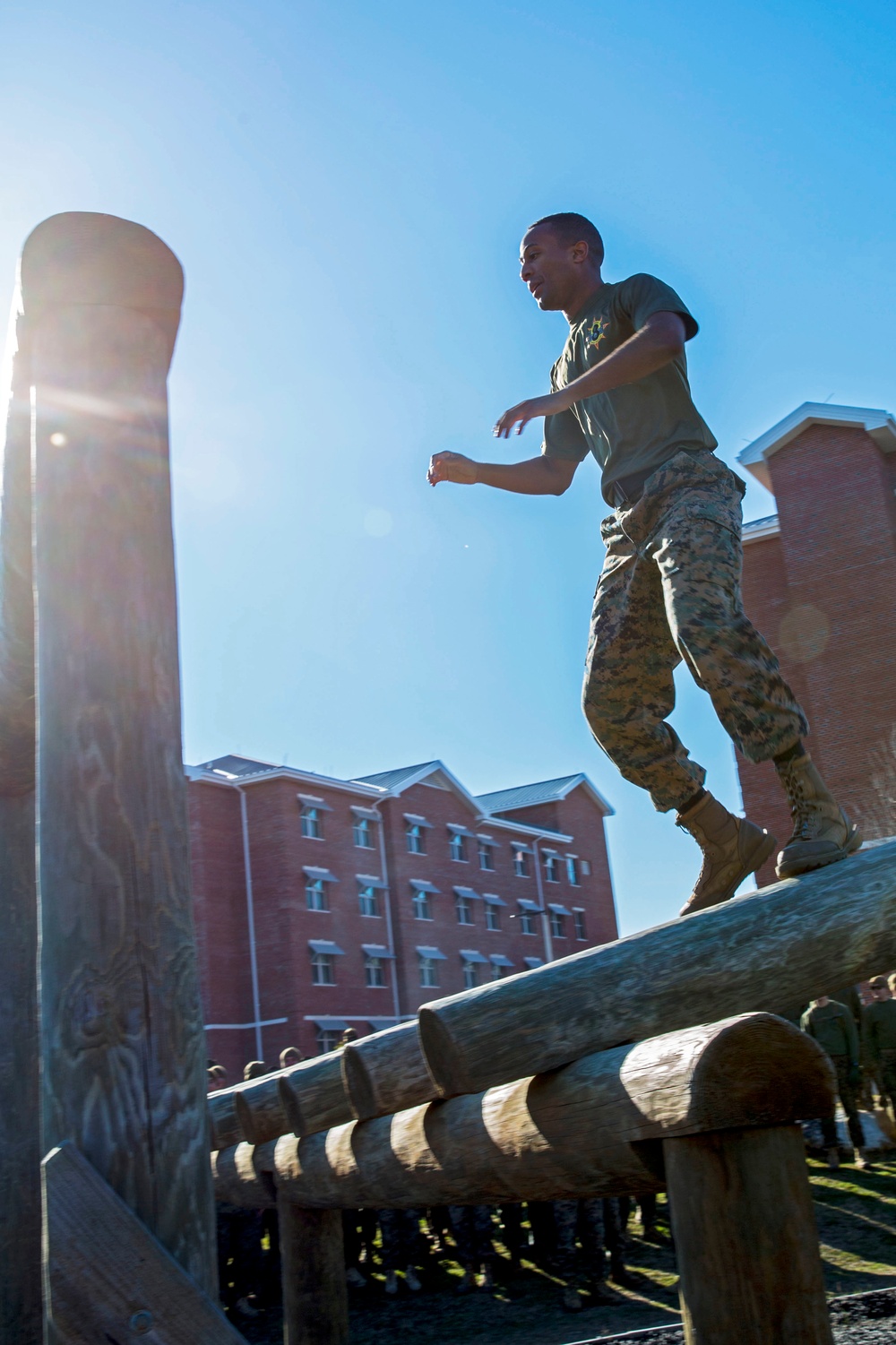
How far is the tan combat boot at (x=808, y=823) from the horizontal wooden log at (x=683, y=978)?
213 millimetres

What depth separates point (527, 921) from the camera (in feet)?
175

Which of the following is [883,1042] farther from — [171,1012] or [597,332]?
[171,1012]

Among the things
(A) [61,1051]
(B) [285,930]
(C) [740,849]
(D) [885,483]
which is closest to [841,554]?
(D) [885,483]

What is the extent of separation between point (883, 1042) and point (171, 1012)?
10723mm

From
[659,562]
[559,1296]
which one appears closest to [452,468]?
[659,562]

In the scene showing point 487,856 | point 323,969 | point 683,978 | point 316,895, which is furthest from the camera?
point 487,856

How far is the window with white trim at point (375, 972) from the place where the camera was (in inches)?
1708

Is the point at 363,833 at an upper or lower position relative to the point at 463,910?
upper

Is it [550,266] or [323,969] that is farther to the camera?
[323,969]

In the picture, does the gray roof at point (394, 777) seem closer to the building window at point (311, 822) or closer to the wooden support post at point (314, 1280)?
the building window at point (311, 822)

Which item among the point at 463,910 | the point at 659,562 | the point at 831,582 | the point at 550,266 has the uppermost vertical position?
the point at 831,582

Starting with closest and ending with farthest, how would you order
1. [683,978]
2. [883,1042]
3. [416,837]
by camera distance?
1. [683,978]
2. [883,1042]
3. [416,837]

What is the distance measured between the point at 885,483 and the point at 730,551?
31.0 m

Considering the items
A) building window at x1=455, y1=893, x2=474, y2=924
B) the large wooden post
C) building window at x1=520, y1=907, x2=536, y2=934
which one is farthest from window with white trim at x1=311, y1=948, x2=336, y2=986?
the large wooden post
